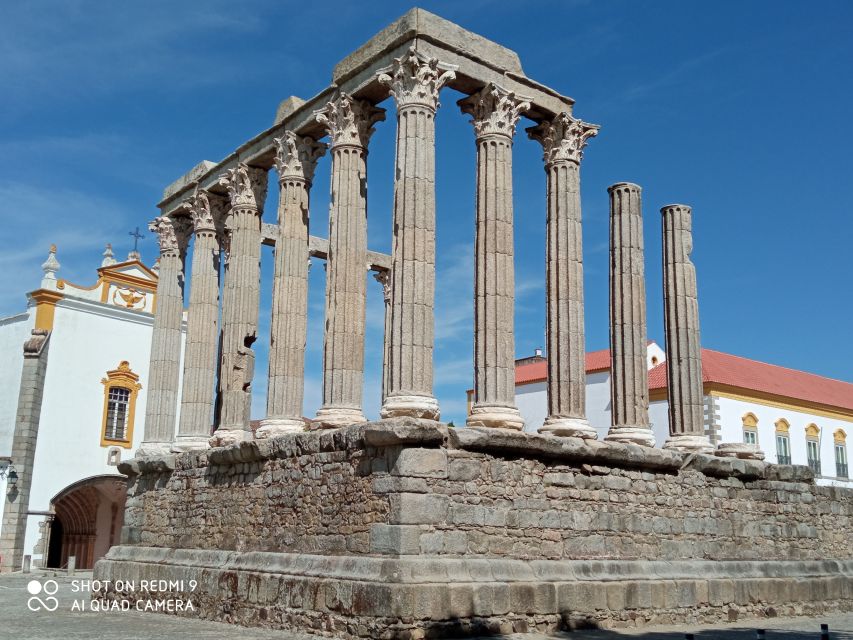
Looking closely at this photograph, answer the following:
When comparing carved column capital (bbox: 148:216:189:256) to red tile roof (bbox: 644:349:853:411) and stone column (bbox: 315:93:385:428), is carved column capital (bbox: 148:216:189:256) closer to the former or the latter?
stone column (bbox: 315:93:385:428)

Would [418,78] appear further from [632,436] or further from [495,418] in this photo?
[632,436]

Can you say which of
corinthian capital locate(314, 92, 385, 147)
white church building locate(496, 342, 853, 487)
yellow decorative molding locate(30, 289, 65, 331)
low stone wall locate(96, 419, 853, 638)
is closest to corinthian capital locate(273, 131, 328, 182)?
corinthian capital locate(314, 92, 385, 147)

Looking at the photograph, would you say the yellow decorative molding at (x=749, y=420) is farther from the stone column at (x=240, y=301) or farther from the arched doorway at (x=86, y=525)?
the stone column at (x=240, y=301)

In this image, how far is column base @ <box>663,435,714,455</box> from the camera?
1608 cm

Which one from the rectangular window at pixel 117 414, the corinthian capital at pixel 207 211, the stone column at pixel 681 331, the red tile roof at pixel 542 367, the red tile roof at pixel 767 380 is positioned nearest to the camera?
the stone column at pixel 681 331

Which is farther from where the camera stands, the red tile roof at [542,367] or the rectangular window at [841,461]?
the rectangular window at [841,461]

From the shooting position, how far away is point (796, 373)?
41.8m

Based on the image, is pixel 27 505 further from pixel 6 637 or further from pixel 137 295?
pixel 6 637

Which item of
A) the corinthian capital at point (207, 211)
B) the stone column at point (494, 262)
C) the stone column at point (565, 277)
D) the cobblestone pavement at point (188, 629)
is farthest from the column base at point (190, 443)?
the stone column at point (565, 277)

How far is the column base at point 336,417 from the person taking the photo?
44.4 ft

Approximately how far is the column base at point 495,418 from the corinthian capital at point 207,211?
840 centimetres

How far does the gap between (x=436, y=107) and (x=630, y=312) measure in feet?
15.7

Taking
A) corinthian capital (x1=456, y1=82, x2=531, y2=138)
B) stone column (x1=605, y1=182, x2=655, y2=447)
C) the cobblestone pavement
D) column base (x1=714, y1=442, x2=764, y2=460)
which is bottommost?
the cobblestone pavement

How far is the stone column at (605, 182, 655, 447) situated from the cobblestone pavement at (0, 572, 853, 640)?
3.24 metres
